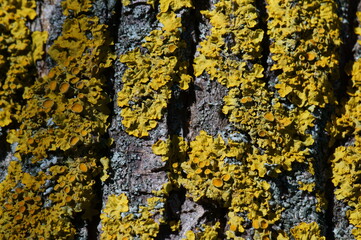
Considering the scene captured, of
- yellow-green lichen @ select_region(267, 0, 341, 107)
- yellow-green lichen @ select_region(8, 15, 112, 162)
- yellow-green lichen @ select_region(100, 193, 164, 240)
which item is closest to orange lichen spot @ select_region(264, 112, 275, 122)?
yellow-green lichen @ select_region(267, 0, 341, 107)

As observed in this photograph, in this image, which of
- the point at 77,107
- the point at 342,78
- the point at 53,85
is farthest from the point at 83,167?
the point at 342,78

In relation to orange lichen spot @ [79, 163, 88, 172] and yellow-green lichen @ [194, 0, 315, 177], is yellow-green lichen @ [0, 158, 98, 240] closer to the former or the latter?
orange lichen spot @ [79, 163, 88, 172]

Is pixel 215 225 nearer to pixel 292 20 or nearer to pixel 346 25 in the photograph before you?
pixel 292 20

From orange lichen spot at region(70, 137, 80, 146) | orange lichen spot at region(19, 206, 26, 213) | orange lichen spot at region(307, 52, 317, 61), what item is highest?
orange lichen spot at region(307, 52, 317, 61)

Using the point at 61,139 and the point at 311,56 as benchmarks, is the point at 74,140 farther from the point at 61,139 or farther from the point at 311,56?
the point at 311,56

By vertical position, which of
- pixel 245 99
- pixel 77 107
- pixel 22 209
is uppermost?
pixel 245 99

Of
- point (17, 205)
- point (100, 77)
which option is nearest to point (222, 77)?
point (100, 77)

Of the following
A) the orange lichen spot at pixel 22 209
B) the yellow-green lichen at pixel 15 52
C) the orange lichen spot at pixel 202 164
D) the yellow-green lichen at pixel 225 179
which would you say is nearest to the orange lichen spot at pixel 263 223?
the yellow-green lichen at pixel 225 179
